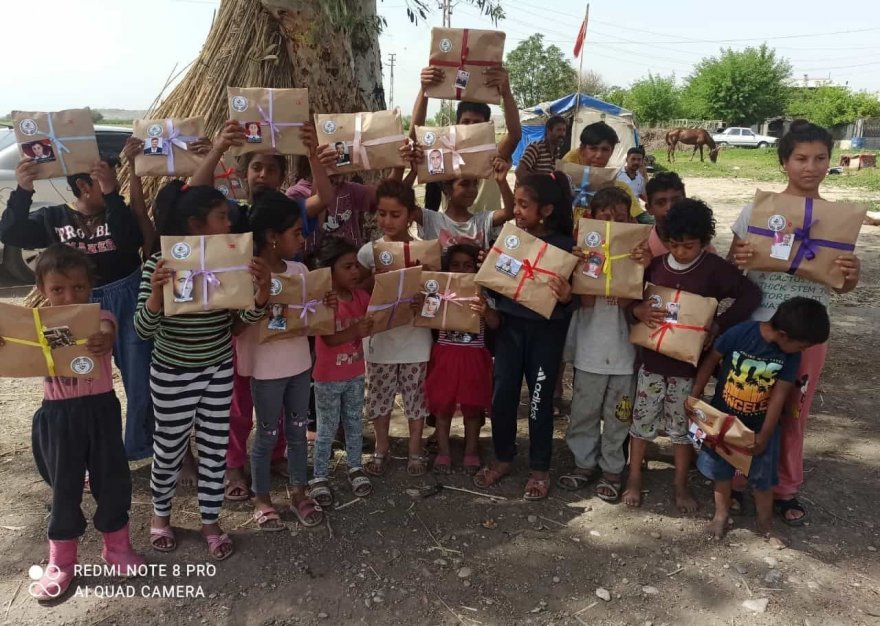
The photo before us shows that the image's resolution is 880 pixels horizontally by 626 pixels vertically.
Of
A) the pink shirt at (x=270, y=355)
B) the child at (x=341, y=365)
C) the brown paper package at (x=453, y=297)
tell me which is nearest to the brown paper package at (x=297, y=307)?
the pink shirt at (x=270, y=355)

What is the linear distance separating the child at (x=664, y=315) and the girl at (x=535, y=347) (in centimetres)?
46

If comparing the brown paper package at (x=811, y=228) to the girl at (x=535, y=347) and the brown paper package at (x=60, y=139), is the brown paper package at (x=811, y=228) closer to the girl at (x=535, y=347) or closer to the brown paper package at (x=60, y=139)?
the girl at (x=535, y=347)

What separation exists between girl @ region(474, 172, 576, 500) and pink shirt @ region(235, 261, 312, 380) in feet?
3.75

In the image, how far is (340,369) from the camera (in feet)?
11.0

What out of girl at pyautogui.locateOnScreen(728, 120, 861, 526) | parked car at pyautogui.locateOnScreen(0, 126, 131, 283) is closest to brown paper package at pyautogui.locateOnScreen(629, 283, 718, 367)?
girl at pyautogui.locateOnScreen(728, 120, 861, 526)

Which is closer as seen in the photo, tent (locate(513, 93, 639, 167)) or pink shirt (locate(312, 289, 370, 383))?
pink shirt (locate(312, 289, 370, 383))

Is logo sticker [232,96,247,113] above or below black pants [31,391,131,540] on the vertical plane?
above

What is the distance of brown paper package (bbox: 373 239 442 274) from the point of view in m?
3.40

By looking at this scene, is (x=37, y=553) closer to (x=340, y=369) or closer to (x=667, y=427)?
(x=340, y=369)

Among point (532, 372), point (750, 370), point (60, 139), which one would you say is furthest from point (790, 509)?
point (60, 139)

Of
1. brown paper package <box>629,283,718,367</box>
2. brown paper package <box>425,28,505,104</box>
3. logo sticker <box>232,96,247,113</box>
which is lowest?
brown paper package <box>629,283,718,367</box>

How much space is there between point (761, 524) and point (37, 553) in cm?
361

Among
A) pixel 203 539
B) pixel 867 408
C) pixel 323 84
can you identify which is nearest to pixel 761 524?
pixel 867 408

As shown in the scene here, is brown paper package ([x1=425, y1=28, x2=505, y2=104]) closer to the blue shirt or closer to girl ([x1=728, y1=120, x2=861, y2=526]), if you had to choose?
girl ([x1=728, y1=120, x2=861, y2=526])
